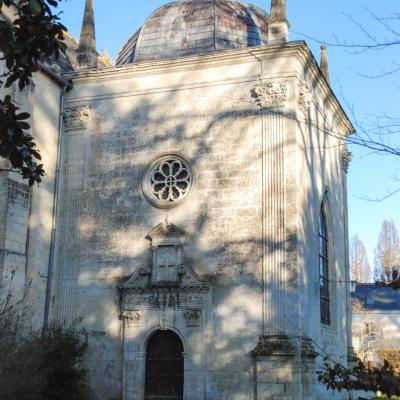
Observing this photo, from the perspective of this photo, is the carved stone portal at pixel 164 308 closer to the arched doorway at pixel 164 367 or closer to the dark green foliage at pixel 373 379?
the arched doorway at pixel 164 367

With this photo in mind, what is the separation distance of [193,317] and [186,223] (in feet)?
7.64

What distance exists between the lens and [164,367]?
16.0 meters

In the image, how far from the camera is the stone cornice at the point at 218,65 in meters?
16.5

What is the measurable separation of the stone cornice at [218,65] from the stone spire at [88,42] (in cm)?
108

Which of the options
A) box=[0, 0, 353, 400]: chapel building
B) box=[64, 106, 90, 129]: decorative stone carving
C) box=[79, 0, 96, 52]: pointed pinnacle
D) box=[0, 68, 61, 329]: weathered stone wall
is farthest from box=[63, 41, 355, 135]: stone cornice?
box=[79, 0, 96, 52]: pointed pinnacle

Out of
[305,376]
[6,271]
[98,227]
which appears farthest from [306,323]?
[6,271]

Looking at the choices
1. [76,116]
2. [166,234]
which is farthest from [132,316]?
[76,116]

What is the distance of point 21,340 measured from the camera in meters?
12.9

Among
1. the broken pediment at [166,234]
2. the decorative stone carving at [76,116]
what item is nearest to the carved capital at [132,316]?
the broken pediment at [166,234]

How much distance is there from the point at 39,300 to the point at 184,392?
4.32 meters

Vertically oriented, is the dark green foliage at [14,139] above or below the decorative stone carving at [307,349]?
above

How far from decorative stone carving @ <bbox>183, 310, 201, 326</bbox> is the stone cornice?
5.75 metres

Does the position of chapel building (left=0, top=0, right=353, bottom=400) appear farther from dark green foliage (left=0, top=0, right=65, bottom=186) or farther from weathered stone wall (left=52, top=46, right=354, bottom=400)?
dark green foliage (left=0, top=0, right=65, bottom=186)

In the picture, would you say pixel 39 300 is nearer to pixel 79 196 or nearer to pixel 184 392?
pixel 79 196
